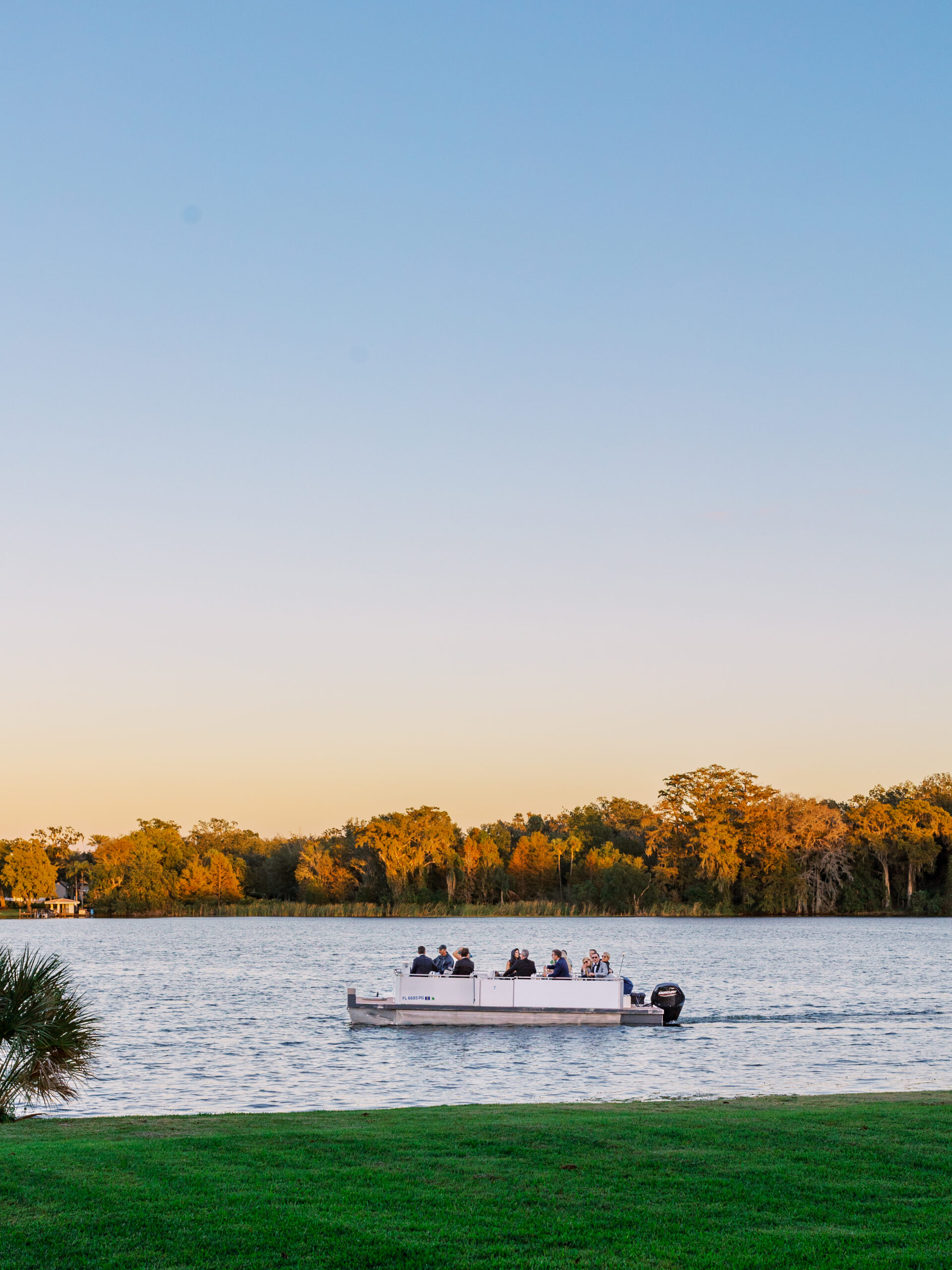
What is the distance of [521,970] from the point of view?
38125 mm

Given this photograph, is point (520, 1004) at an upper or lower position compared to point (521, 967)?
lower

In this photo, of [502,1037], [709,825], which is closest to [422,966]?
[502,1037]

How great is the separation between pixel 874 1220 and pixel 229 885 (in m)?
156

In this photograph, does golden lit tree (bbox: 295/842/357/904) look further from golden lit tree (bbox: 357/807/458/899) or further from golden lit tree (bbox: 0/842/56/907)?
golden lit tree (bbox: 0/842/56/907)

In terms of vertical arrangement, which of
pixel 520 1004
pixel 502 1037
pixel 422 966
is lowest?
pixel 502 1037

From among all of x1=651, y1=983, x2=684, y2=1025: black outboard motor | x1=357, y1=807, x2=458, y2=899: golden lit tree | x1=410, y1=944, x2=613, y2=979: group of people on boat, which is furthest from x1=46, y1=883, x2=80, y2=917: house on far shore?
x1=651, y1=983, x2=684, y2=1025: black outboard motor

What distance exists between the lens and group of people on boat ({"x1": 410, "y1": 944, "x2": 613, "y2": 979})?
124 ft

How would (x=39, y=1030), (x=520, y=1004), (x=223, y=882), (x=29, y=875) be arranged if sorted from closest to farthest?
(x=39, y=1030)
(x=520, y=1004)
(x=223, y=882)
(x=29, y=875)

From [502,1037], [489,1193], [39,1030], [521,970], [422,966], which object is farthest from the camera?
[422,966]


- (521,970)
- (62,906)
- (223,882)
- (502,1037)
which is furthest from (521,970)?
(62,906)

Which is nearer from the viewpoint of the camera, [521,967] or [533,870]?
[521,967]

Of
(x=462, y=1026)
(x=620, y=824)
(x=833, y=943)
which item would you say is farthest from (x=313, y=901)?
(x=462, y=1026)

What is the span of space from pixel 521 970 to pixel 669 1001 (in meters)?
4.71

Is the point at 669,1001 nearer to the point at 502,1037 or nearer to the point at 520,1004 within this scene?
the point at 520,1004
